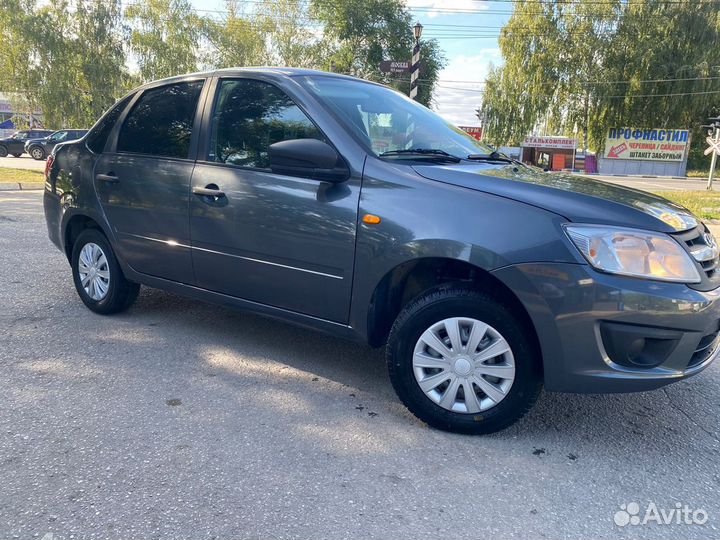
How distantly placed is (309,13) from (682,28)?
26.0m

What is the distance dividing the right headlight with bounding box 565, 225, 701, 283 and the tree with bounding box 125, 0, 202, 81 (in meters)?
44.0

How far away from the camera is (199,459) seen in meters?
2.51

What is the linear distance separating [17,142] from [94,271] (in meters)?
30.6

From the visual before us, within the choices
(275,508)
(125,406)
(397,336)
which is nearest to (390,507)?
(275,508)

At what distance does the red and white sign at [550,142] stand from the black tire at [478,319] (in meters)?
42.7

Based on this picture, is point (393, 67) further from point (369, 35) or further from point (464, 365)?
point (369, 35)

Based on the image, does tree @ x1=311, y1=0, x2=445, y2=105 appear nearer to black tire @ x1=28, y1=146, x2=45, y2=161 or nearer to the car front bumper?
black tire @ x1=28, y1=146, x2=45, y2=161

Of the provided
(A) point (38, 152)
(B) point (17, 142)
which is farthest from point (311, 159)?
(B) point (17, 142)

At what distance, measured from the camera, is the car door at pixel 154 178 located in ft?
12.0

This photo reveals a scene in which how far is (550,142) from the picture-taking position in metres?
42.8

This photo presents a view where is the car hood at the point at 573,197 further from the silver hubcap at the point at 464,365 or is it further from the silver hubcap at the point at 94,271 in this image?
the silver hubcap at the point at 94,271

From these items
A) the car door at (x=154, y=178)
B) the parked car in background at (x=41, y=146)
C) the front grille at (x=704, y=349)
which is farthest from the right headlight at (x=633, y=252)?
the parked car in background at (x=41, y=146)

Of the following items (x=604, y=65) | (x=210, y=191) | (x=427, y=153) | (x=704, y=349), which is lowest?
(x=704, y=349)

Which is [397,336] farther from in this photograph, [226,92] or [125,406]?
[226,92]
